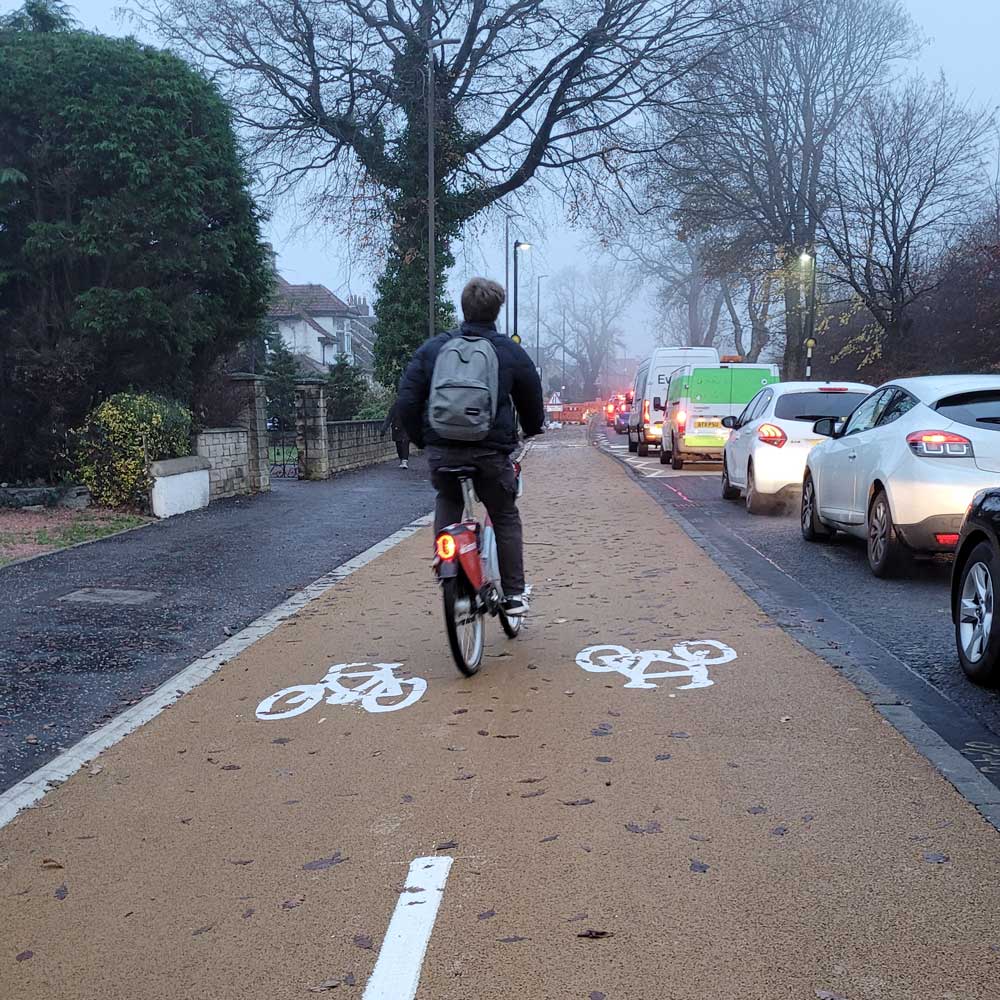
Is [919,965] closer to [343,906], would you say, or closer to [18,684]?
[343,906]

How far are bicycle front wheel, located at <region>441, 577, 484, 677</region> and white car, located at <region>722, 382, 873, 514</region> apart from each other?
851 centimetres

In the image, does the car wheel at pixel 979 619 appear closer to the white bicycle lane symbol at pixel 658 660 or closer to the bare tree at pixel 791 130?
the white bicycle lane symbol at pixel 658 660

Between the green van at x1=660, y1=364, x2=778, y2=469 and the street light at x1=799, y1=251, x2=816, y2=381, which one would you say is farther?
the street light at x1=799, y1=251, x2=816, y2=381

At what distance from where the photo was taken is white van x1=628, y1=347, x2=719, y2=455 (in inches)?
1220

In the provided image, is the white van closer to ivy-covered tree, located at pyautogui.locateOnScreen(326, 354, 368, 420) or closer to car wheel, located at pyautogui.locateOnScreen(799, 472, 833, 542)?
ivy-covered tree, located at pyautogui.locateOnScreen(326, 354, 368, 420)

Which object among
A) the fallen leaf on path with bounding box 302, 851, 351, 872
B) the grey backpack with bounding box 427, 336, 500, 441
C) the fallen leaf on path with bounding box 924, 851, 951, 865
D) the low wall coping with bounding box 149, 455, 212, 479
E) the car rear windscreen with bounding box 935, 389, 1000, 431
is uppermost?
the grey backpack with bounding box 427, 336, 500, 441

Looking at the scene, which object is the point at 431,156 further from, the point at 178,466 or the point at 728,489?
the point at 178,466

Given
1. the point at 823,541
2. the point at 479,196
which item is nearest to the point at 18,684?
the point at 823,541

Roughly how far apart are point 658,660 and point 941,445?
345 centimetres

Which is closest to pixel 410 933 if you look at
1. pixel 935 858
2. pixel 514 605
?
pixel 935 858

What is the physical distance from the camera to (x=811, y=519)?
11695 mm

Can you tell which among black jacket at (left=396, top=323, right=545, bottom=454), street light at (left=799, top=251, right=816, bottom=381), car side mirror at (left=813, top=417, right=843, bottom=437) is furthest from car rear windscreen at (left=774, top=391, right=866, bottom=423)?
street light at (left=799, top=251, right=816, bottom=381)

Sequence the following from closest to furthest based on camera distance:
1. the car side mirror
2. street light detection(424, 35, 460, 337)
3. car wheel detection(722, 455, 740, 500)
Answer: the car side mirror → car wheel detection(722, 455, 740, 500) → street light detection(424, 35, 460, 337)

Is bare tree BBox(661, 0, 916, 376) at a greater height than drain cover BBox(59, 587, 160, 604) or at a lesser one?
greater
